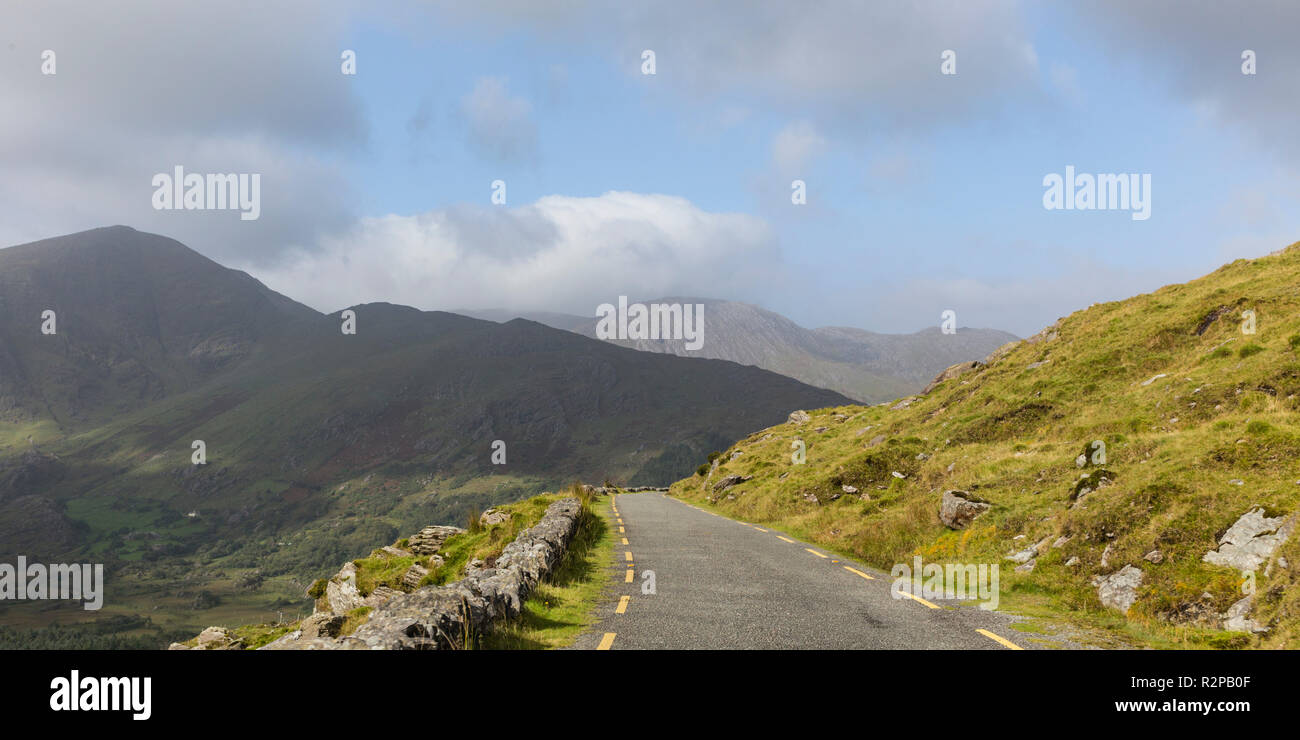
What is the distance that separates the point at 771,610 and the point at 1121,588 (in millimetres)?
7285

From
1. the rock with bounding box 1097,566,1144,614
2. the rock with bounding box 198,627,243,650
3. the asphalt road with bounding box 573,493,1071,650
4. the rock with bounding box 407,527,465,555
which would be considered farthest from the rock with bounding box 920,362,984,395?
the rock with bounding box 198,627,243,650

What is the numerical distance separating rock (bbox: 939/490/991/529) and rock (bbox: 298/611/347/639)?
18.0 metres

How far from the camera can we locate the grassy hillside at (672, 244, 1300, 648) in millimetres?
13891

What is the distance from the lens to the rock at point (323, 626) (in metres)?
18.8

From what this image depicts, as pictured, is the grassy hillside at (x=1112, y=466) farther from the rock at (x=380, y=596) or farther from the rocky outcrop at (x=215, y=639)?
the rocky outcrop at (x=215, y=639)

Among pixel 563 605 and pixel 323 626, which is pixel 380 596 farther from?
pixel 563 605

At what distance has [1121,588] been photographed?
1428 cm

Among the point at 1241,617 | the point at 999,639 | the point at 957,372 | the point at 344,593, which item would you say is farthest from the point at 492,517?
the point at 957,372

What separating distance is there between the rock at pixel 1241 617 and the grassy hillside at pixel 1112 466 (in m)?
0.18

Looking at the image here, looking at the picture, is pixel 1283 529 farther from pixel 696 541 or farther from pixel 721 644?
pixel 696 541

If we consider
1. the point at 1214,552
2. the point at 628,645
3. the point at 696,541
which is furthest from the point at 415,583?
the point at 1214,552

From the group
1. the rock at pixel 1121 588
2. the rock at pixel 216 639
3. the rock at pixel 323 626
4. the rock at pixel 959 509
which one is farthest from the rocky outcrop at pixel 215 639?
the rock at pixel 1121 588
